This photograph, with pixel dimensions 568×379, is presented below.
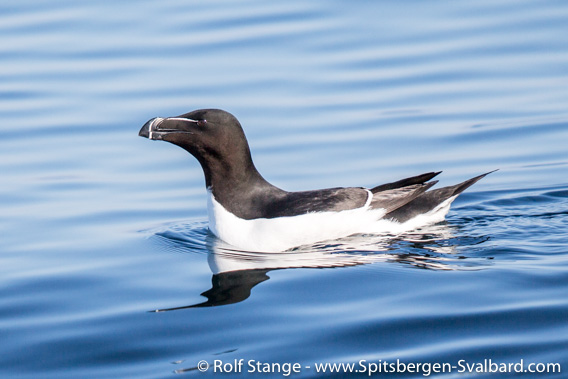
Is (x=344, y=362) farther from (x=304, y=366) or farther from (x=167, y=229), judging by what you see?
(x=167, y=229)

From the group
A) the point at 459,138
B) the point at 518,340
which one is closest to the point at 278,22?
the point at 459,138

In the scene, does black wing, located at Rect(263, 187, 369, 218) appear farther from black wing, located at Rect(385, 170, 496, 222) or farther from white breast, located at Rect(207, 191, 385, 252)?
black wing, located at Rect(385, 170, 496, 222)

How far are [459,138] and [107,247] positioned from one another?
4.84 meters

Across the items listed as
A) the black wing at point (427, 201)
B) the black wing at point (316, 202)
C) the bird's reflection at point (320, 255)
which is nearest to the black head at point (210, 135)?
the black wing at point (316, 202)

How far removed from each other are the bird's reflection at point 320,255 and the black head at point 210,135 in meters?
0.71

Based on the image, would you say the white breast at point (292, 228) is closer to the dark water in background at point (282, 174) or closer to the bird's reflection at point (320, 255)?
the bird's reflection at point (320, 255)

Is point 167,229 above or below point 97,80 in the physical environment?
below

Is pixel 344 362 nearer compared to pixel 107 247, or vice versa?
pixel 344 362

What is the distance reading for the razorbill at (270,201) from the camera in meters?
8.26

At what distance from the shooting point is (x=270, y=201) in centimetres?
853

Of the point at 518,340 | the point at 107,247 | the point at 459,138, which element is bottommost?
the point at 518,340

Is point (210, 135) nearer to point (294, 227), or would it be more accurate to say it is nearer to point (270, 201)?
point (270, 201)

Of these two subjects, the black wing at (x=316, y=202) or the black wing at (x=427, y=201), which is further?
the black wing at (x=427, y=201)

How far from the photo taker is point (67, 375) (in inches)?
225
